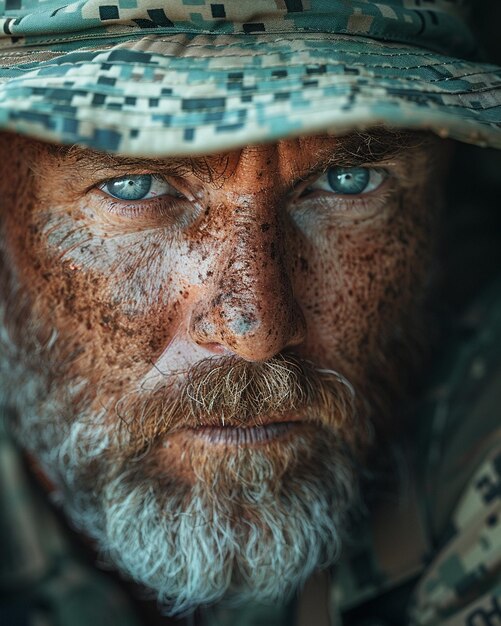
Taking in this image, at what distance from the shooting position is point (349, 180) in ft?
3.75

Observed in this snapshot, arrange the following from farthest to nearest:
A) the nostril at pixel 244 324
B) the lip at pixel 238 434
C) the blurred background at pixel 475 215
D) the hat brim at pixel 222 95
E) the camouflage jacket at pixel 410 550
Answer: the blurred background at pixel 475 215
the camouflage jacket at pixel 410 550
the lip at pixel 238 434
the nostril at pixel 244 324
the hat brim at pixel 222 95

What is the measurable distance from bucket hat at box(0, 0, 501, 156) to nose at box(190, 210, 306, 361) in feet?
0.69

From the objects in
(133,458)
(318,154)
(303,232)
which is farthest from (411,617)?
(318,154)

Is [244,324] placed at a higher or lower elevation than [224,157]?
lower

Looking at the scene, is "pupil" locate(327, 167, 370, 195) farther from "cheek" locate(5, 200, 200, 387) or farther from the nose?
"cheek" locate(5, 200, 200, 387)

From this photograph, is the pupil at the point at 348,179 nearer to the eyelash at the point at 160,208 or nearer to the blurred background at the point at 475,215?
the eyelash at the point at 160,208

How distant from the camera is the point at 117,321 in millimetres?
1104

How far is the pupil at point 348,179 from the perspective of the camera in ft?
3.71

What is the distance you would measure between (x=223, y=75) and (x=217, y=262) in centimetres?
28

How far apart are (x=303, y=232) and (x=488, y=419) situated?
2.05 feet

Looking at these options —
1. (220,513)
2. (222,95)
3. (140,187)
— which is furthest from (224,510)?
(222,95)

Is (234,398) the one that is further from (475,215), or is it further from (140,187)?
(475,215)

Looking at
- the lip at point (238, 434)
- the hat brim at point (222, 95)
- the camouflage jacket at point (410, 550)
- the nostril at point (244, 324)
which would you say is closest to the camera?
the hat brim at point (222, 95)

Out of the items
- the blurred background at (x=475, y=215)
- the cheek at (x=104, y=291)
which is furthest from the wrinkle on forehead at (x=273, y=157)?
the blurred background at (x=475, y=215)
